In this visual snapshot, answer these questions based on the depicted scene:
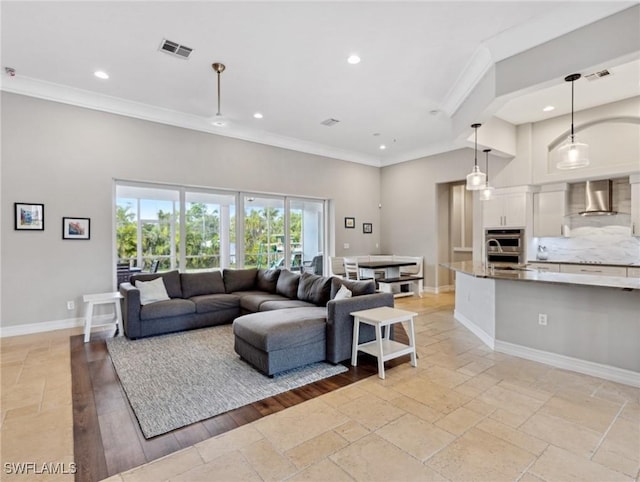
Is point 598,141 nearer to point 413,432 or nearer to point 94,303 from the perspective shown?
point 413,432

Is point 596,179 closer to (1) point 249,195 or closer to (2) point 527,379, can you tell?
(2) point 527,379

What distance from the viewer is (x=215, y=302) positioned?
16.2ft

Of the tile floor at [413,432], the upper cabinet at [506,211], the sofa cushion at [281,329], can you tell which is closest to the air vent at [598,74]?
→ the upper cabinet at [506,211]

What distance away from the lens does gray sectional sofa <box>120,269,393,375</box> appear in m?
3.19

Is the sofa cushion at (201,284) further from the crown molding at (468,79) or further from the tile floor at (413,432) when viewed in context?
the crown molding at (468,79)

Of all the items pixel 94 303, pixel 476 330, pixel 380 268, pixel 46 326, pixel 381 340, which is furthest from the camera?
pixel 380 268

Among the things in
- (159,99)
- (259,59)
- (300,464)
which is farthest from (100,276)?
(300,464)

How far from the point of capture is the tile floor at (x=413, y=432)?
1.86 metres

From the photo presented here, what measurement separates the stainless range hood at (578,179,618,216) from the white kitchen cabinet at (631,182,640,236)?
1.19ft

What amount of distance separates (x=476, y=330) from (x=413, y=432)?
2.68m

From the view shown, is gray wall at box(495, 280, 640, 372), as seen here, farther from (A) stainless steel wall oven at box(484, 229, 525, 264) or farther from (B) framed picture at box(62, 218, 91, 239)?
(B) framed picture at box(62, 218, 91, 239)

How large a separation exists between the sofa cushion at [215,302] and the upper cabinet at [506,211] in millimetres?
4995

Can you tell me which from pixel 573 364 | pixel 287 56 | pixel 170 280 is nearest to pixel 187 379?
pixel 170 280

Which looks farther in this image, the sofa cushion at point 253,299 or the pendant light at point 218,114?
the sofa cushion at point 253,299
